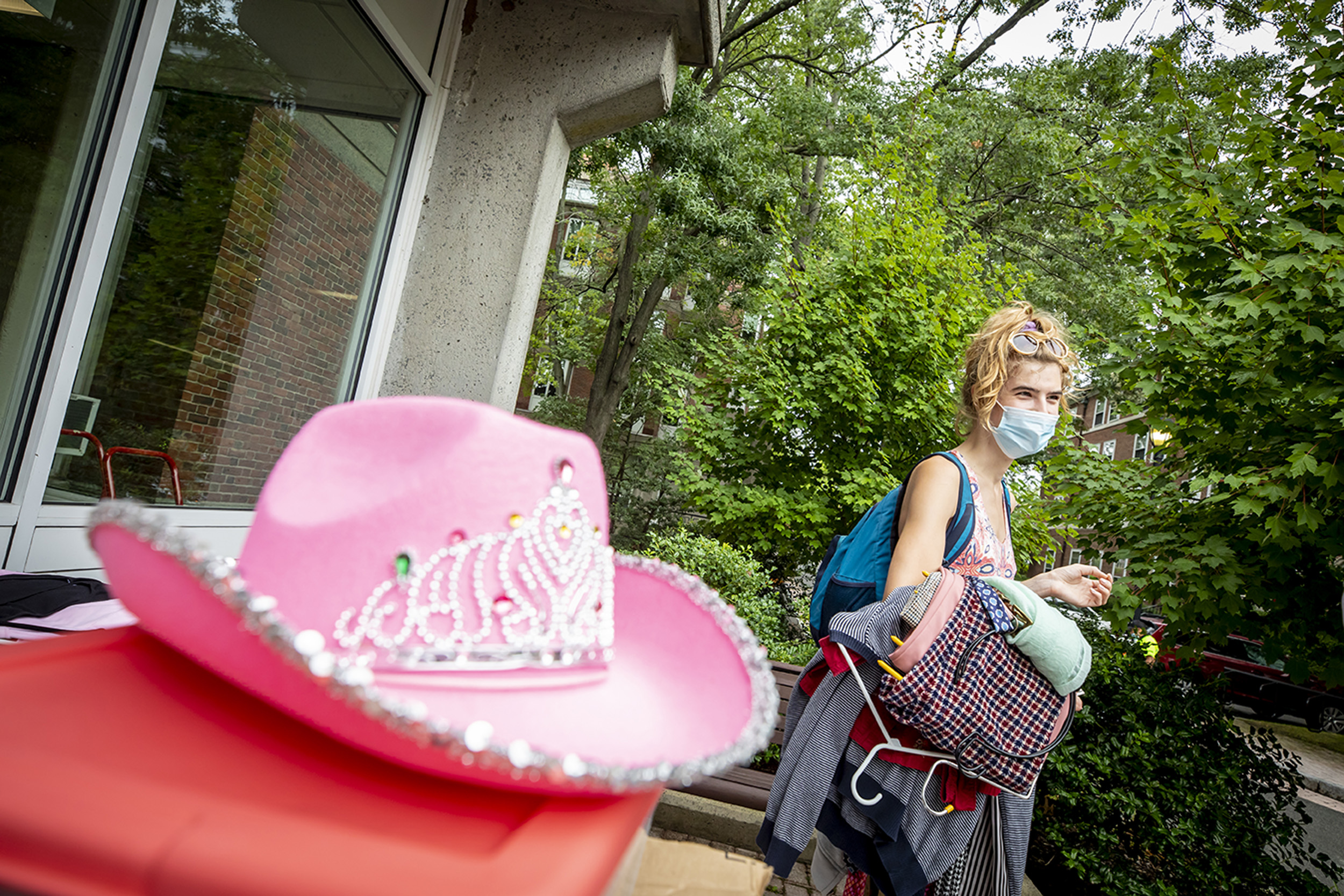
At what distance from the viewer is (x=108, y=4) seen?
2.50 metres

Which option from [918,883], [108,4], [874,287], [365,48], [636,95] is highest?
[874,287]

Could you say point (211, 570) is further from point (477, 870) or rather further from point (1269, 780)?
point (1269, 780)

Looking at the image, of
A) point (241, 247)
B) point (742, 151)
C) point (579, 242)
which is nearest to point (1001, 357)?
point (241, 247)

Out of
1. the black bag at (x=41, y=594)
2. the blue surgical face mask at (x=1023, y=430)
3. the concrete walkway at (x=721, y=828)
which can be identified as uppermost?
the blue surgical face mask at (x=1023, y=430)

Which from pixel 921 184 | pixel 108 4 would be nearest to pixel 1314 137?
pixel 108 4

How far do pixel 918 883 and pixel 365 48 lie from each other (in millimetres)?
3820

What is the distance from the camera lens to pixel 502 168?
157 inches

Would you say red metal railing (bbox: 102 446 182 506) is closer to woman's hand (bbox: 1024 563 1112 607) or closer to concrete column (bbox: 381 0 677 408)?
concrete column (bbox: 381 0 677 408)

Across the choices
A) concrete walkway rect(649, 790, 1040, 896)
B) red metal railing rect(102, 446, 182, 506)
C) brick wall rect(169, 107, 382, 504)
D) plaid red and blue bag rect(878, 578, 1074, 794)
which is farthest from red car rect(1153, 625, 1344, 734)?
red metal railing rect(102, 446, 182, 506)

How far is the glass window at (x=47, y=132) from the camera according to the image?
246 cm

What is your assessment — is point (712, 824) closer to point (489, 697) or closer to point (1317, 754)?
point (489, 697)

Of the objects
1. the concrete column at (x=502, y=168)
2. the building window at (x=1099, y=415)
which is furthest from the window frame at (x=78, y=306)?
the building window at (x=1099, y=415)

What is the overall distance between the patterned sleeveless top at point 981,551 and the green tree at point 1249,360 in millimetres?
1545

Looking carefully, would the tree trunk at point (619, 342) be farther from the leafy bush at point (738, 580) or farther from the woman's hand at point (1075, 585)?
the woman's hand at point (1075, 585)
